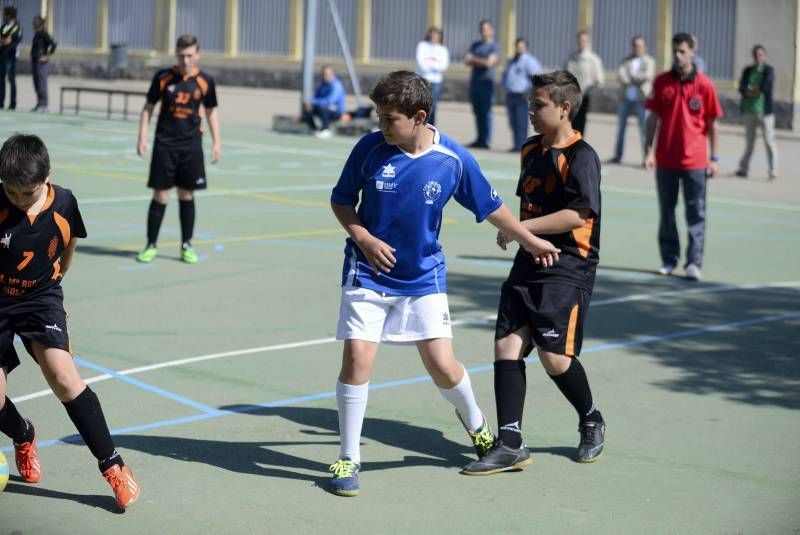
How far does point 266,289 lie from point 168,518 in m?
5.48

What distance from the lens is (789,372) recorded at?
8.70m

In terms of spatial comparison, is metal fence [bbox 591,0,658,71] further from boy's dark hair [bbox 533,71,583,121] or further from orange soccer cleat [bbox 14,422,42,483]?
orange soccer cleat [bbox 14,422,42,483]

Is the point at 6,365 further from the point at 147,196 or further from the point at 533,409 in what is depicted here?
the point at 147,196

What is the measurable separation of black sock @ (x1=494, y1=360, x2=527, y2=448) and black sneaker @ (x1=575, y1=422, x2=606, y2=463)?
0.36 metres

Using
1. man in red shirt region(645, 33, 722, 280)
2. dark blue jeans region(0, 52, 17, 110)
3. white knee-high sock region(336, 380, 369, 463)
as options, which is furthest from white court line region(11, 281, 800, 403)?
dark blue jeans region(0, 52, 17, 110)

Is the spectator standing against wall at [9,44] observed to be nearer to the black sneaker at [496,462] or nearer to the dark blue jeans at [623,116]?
the dark blue jeans at [623,116]

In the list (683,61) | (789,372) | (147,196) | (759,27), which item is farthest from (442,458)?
(759,27)

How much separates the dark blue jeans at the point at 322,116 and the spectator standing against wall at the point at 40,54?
6275mm

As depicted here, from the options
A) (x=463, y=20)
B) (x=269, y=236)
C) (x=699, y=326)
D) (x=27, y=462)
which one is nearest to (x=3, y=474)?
(x=27, y=462)

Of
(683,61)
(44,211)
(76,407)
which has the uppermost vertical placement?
(683,61)

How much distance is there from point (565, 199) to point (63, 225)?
231 cm

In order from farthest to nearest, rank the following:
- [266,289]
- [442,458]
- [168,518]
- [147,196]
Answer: [147,196], [266,289], [442,458], [168,518]

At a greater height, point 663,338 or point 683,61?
point 683,61

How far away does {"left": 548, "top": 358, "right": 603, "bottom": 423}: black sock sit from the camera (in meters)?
6.63
